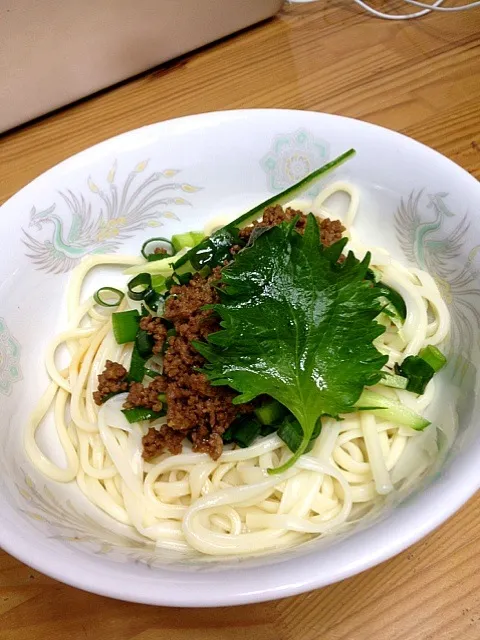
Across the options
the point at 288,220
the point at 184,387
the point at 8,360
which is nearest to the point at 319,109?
the point at 288,220

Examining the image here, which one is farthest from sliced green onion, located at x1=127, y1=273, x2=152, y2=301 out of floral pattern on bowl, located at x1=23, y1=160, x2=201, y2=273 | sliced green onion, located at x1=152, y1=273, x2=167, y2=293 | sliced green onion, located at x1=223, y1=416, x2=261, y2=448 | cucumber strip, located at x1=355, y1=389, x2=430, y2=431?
cucumber strip, located at x1=355, y1=389, x2=430, y2=431

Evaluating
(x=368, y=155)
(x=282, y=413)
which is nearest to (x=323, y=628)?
(x=282, y=413)

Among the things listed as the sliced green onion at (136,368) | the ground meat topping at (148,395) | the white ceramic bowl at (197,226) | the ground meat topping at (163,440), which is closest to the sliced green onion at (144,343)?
the sliced green onion at (136,368)

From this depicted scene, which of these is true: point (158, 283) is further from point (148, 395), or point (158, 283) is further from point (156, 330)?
→ point (148, 395)

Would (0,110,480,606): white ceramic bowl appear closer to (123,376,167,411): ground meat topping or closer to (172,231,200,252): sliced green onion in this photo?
(172,231,200,252): sliced green onion

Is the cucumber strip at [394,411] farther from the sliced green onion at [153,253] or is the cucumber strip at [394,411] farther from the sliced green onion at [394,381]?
the sliced green onion at [153,253]

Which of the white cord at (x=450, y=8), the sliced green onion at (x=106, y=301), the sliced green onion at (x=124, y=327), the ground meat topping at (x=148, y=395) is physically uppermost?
the white cord at (x=450, y=8)
